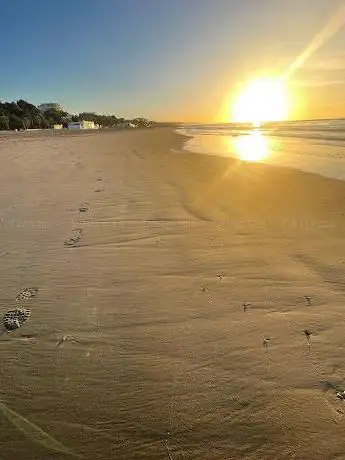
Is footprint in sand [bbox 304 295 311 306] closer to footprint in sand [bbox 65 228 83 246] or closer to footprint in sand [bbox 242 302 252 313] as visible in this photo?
footprint in sand [bbox 242 302 252 313]

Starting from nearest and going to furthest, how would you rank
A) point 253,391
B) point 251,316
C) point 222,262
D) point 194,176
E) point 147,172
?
point 253,391 → point 251,316 → point 222,262 → point 194,176 → point 147,172

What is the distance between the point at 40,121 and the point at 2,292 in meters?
103

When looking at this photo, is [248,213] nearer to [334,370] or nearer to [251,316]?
[251,316]

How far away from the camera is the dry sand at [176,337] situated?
2174 mm

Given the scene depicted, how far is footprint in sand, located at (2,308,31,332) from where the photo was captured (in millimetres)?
3182

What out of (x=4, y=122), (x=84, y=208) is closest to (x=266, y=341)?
(x=84, y=208)

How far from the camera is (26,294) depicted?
147 inches

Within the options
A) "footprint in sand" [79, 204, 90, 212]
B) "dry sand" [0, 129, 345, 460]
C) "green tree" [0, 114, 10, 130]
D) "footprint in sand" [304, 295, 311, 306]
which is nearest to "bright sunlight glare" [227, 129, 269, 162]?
"footprint in sand" [79, 204, 90, 212]

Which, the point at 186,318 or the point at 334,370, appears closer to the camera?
the point at 334,370

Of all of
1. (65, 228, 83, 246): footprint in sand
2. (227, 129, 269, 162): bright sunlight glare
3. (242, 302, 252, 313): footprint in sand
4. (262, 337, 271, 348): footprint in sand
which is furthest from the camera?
(227, 129, 269, 162): bright sunlight glare

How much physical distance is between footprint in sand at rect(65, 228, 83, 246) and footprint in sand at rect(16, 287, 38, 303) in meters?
1.39

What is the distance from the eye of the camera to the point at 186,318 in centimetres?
329

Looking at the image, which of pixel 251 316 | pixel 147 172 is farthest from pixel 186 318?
pixel 147 172

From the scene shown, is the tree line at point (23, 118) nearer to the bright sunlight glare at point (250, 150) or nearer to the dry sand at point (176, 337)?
the bright sunlight glare at point (250, 150)
